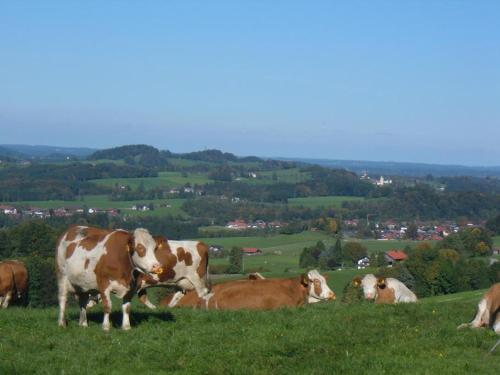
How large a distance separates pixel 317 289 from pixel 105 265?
7.33 metres

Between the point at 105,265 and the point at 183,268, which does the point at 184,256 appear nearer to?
the point at 183,268

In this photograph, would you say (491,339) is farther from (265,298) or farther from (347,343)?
(265,298)

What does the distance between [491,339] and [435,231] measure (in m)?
119

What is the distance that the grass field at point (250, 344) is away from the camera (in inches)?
477

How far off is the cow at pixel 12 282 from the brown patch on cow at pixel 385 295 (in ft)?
30.8

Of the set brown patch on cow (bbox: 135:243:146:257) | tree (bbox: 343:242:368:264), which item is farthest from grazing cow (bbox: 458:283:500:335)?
tree (bbox: 343:242:368:264)

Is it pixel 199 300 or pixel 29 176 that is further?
pixel 29 176

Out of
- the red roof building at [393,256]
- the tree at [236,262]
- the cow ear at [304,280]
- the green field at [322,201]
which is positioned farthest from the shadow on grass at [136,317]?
the green field at [322,201]

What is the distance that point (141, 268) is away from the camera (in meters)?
14.8

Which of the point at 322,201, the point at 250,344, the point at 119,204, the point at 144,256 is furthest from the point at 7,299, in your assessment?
the point at 322,201

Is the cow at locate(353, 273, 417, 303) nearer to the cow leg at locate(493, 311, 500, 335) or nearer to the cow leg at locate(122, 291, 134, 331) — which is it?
the cow leg at locate(493, 311, 500, 335)

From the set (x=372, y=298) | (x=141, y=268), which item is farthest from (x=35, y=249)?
(x=141, y=268)

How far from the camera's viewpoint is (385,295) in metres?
23.3

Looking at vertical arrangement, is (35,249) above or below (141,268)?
below
